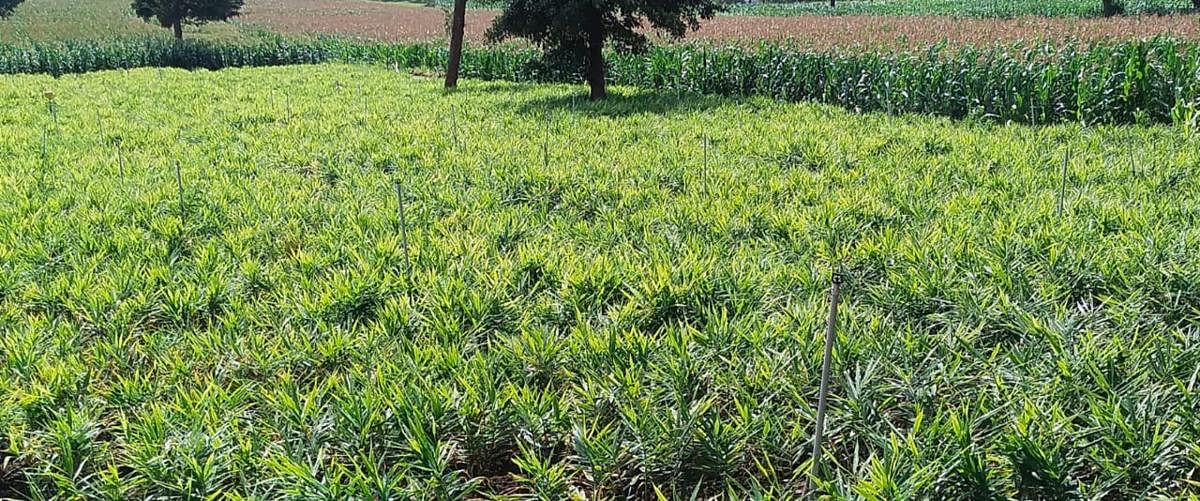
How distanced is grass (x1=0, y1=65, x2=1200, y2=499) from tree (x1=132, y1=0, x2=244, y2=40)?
106 ft

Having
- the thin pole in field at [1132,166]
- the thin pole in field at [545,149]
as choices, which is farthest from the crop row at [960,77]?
the thin pole in field at [545,149]

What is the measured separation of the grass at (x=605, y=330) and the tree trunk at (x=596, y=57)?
6.25 meters

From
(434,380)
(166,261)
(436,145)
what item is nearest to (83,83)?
(436,145)

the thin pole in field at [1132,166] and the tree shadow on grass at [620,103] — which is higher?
the tree shadow on grass at [620,103]

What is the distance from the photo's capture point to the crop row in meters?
9.80

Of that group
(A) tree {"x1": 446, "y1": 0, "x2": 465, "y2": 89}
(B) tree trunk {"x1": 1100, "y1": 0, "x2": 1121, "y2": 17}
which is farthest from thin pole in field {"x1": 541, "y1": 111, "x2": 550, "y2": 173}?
(B) tree trunk {"x1": 1100, "y1": 0, "x2": 1121, "y2": 17}

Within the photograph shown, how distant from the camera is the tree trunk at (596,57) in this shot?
12.2 metres

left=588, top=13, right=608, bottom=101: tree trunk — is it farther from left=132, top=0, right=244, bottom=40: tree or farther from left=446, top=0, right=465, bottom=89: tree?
left=132, top=0, right=244, bottom=40: tree

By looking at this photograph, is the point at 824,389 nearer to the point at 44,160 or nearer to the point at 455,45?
the point at 44,160

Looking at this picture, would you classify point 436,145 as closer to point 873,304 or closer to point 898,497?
point 873,304

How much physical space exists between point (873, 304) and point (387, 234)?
9.49 feet

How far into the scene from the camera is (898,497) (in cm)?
200

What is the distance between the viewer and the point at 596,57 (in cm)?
1269

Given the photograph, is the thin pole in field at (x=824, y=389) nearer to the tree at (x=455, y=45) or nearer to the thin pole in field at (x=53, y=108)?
the thin pole in field at (x=53, y=108)
